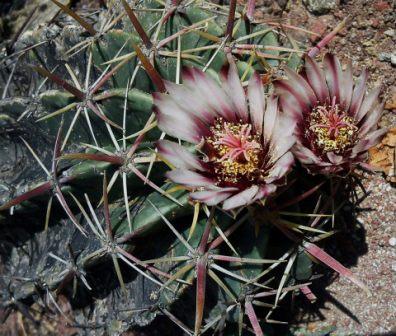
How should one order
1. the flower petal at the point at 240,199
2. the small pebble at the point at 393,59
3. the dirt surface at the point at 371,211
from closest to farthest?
the flower petal at the point at 240,199, the dirt surface at the point at 371,211, the small pebble at the point at 393,59

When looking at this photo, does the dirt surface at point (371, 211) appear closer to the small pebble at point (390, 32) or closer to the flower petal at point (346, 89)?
the small pebble at point (390, 32)

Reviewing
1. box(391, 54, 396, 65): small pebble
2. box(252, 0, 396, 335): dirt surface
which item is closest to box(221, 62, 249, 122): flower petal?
box(252, 0, 396, 335): dirt surface

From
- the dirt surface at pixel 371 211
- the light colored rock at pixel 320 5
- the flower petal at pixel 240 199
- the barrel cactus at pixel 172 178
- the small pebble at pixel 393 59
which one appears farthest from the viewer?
the light colored rock at pixel 320 5

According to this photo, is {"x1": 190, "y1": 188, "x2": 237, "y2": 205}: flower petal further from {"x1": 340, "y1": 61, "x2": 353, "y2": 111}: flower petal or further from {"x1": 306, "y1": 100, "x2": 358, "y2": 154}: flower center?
{"x1": 340, "y1": 61, "x2": 353, "y2": 111}: flower petal

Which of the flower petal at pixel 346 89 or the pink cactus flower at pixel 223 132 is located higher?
the pink cactus flower at pixel 223 132

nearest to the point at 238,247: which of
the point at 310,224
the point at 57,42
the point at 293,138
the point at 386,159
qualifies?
the point at 310,224

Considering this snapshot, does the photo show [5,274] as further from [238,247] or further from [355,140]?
[355,140]

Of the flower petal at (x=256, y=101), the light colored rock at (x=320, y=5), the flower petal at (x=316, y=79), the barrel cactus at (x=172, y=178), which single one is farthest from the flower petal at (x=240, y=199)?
the light colored rock at (x=320, y=5)

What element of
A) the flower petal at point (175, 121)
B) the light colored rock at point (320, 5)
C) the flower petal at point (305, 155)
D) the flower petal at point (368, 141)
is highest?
the flower petal at point (175, 121)

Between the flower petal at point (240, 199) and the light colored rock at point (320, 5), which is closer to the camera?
the flower petal at point (240, 199)
